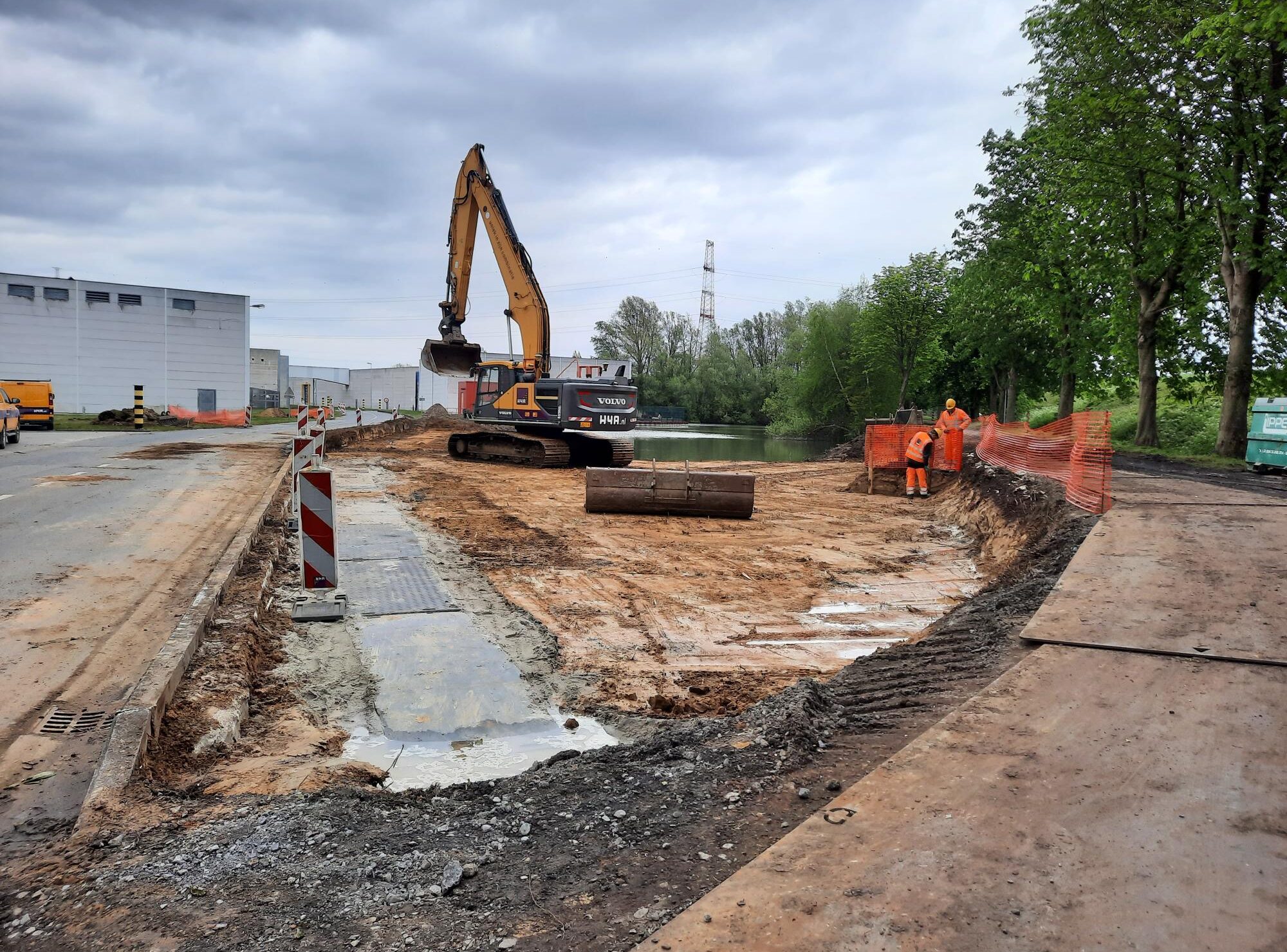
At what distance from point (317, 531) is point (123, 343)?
167 ft

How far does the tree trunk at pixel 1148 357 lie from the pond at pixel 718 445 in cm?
1137

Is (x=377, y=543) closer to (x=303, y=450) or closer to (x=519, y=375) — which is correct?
(x=303, y=450)

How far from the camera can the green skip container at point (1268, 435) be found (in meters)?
16.0

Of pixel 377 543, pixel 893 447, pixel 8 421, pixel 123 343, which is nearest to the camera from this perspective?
pixel 377 543

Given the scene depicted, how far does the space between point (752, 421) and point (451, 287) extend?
A: 55.0 meters

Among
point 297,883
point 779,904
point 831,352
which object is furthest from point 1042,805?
point 831,352

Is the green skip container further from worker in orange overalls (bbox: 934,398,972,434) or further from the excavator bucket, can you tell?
the excavator bucket

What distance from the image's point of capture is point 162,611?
22.1ft

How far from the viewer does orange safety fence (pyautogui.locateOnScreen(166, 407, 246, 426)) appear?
44.9 metres

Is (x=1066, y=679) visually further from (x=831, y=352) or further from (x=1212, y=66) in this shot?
(x=831, y=352)

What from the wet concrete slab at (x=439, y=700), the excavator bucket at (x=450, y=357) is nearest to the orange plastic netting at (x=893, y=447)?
the excavator bucket at (x=450, y=357)

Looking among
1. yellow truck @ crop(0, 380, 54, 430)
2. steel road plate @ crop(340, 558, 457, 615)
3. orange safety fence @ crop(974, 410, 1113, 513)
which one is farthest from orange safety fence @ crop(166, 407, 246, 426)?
steel road plate @ crop(340, 558, 457, 615)

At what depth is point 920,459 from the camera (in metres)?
17.5

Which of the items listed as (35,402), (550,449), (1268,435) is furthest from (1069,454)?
(35,402)
